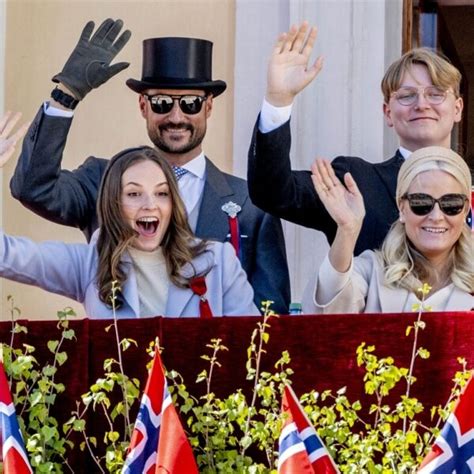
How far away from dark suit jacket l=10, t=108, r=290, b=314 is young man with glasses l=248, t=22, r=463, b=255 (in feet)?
0.87

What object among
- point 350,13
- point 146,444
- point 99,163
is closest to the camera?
point 146,444

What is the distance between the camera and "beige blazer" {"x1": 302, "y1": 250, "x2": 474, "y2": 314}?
10797mm

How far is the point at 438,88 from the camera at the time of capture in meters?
11.3

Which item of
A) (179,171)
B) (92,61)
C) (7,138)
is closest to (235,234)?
(179,171)

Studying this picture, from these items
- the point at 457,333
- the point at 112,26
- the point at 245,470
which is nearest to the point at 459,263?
the point at 457,333

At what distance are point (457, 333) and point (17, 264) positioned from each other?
1747 mm

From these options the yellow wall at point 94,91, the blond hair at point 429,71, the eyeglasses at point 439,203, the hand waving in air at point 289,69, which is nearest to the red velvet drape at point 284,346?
the eyeglasses at point 439,203

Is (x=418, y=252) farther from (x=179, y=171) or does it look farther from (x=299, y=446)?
(x=179, y=171)

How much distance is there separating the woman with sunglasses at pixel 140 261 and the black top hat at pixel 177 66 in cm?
68

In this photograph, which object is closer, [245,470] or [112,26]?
[245,470]

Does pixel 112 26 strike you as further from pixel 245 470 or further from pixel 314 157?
pixel 245 470

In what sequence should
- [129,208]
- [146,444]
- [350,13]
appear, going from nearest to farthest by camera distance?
[146,444] → [129,208] → [350,13]

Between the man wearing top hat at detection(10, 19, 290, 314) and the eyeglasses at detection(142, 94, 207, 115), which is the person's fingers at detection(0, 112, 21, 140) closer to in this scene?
the man wearing top hat at detection(10, 19, 290, 314)

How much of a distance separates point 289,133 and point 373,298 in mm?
822
